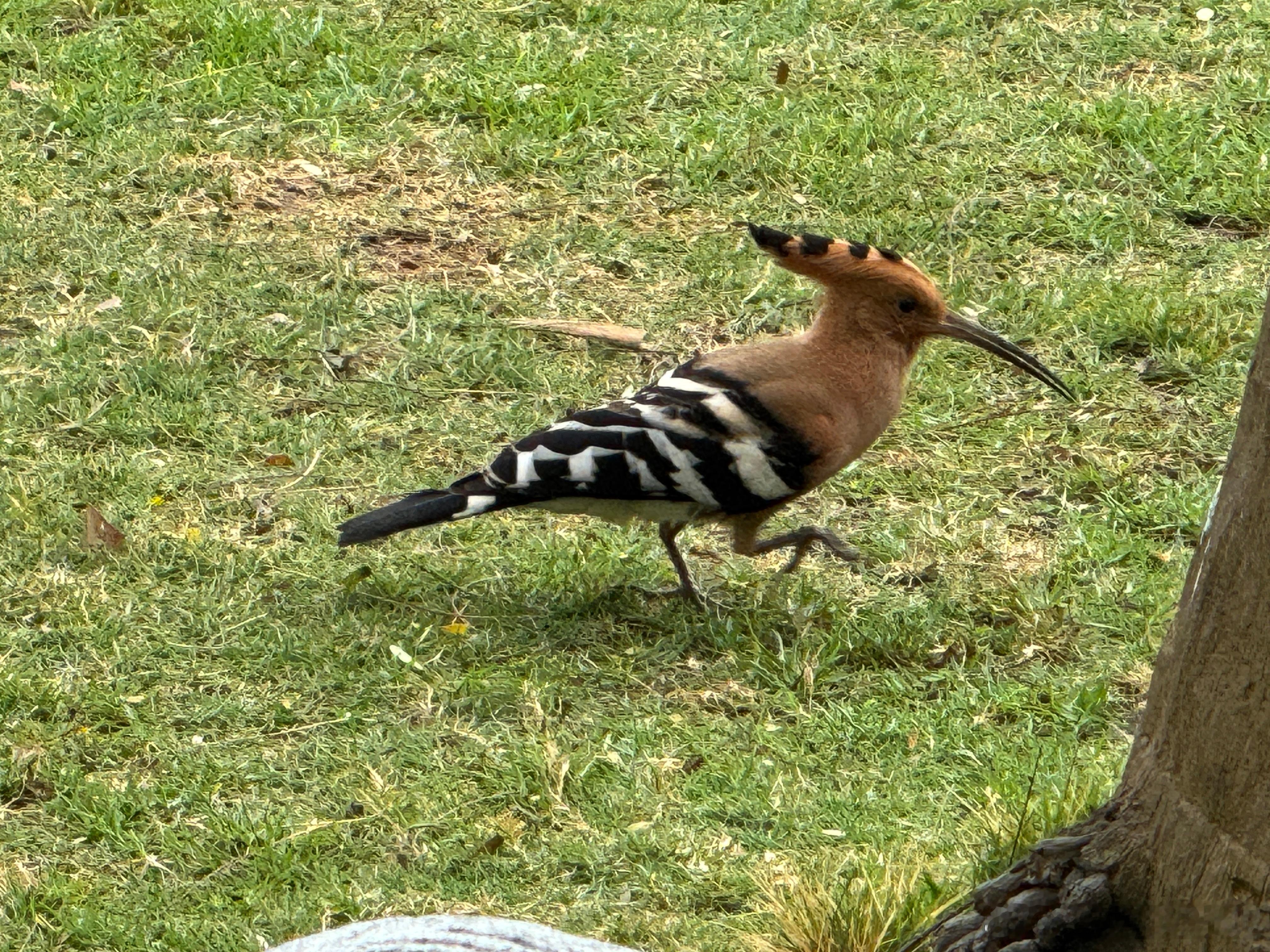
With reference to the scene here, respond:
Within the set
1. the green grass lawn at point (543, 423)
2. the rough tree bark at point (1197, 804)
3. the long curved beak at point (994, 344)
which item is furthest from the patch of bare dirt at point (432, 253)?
the rough tree bark at point (1197, 804)

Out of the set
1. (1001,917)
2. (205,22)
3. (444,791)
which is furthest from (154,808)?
(205,22)

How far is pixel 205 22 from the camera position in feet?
23.5

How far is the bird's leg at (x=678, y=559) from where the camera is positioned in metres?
4.46

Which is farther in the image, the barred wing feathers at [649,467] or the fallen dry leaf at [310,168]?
the fallen dry leaf at [310,168]

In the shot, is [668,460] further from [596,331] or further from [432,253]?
[432,253]

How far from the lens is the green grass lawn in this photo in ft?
12.1

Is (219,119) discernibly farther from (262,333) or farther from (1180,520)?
(1180,520)

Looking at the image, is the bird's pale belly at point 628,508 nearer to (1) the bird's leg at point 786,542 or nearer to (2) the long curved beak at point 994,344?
(1) the bird's leg at point 786,542

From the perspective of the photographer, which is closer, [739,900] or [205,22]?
[739,900]

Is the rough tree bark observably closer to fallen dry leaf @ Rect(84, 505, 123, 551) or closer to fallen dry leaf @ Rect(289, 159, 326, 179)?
fallen dry leaf @ Rect(84, 505, 123, 551)

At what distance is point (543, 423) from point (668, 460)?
1068 millimetres

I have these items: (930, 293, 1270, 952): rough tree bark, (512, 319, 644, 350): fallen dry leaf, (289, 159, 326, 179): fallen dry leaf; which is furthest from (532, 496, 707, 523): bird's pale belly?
(289, 159, 326, 179): fallen dry leaf

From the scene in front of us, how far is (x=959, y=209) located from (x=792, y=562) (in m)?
2.10

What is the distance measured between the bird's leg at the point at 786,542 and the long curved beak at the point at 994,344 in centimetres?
60
